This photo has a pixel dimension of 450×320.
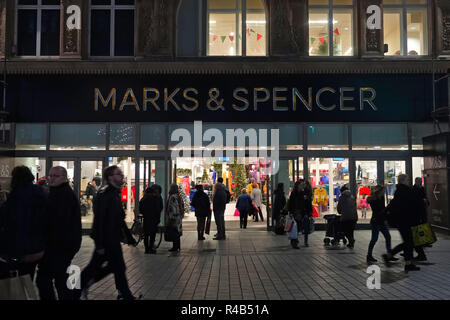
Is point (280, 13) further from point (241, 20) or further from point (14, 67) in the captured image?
point (14, 67)

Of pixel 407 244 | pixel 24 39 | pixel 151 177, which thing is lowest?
pixel 407 244

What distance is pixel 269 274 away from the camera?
8.52m

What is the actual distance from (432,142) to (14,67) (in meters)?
14.8

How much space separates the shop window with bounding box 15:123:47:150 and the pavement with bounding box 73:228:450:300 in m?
5.43

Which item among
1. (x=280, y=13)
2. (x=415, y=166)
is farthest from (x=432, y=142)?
(x=280, y=13)

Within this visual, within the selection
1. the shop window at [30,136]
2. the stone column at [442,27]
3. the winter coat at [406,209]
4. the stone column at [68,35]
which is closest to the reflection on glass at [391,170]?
the stone column at [442,27]

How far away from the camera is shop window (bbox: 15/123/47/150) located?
16.2 m

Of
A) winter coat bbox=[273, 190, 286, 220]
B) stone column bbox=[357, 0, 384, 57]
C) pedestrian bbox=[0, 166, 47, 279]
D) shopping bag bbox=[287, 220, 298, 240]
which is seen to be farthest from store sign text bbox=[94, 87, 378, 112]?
pedestrian bbox=[0, 166, 47, 279]

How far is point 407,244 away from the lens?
8.59 metres

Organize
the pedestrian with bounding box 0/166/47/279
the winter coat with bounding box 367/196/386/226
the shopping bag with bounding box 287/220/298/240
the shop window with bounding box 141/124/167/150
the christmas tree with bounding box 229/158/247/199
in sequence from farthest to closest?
the christmas tree with bounding box 229/158/247/199
the shop window with bounding box 141/124/167/150
the shopping bag with bounding box 287/220/298/240
the winter coat with bounding box 367/196/386/226
the pedestrian with bounding box 0/166/47/279

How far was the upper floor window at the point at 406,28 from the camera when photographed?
54.2ft

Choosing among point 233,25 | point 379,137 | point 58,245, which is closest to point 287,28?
point 233,25

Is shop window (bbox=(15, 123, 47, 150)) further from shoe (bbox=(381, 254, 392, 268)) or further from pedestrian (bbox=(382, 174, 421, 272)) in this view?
pedestrian (bbox=(382, 174, 421, 272))

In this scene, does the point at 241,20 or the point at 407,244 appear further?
the point at 241,20
